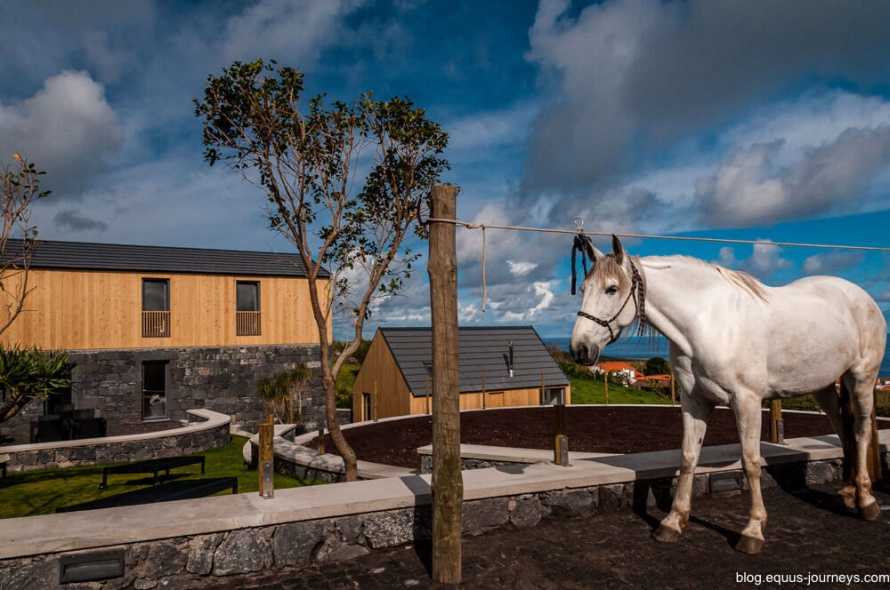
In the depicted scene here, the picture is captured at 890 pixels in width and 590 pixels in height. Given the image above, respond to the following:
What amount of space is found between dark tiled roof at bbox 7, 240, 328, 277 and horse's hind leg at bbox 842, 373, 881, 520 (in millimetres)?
15118

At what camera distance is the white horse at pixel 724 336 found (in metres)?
4.93

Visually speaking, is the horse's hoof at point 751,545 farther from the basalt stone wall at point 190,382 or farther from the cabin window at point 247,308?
the cabin window at point 247,308

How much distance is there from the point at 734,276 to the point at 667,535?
253 centimetres

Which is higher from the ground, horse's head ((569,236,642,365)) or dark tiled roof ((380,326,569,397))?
horse's head ((569,236,642,365))

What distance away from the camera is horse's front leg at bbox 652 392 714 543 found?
5.31m

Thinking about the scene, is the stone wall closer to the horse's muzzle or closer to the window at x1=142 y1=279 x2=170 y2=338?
the horse's muzzle

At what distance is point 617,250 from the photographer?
4.95 metres

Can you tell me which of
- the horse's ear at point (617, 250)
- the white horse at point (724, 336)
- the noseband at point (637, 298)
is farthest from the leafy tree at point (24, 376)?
the horse's ear at point (617, 250)

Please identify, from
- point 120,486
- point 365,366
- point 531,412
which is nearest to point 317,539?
point 120,486

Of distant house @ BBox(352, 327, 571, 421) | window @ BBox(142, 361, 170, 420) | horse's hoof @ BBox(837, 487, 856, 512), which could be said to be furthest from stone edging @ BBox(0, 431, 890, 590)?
window @ BBox(142, 361, 170, 420)

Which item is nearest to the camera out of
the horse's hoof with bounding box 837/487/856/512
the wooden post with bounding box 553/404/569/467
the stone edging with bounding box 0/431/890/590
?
the stone edging with bounding box 0/431/890/590

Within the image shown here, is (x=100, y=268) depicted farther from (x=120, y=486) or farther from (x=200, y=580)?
(x=200, y=580)

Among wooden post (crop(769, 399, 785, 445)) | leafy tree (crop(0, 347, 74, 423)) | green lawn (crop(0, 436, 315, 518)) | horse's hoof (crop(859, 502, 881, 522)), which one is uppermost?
leafy tree (crop(0, 347, 74, 423))

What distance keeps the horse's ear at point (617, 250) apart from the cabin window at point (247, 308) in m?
18.6
